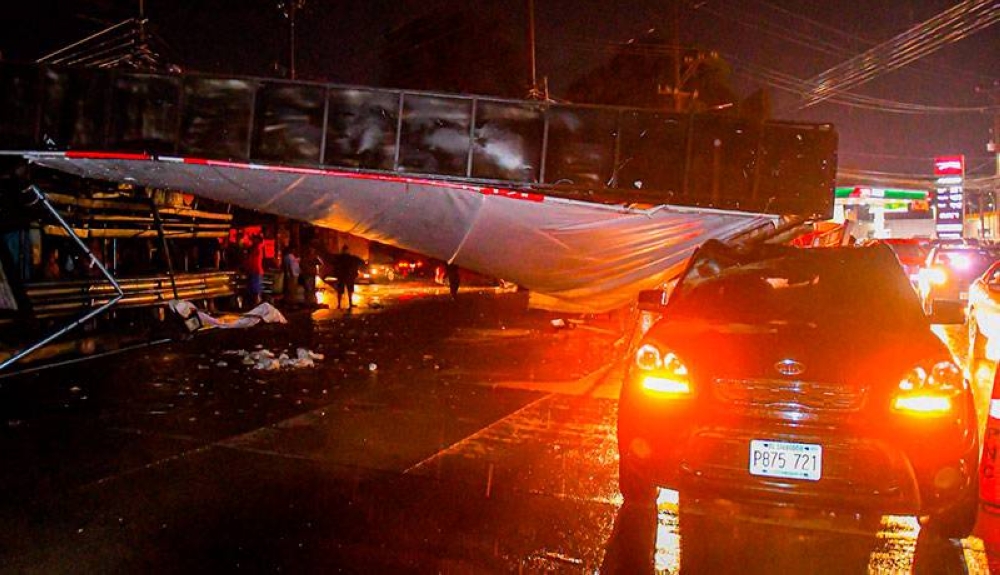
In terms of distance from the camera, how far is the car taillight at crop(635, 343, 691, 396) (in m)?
4.14

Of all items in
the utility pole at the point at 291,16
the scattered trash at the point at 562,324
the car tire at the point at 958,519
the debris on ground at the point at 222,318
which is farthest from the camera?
the utility pole at the point at 291,16

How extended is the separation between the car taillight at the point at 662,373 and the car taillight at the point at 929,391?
1.06 metres

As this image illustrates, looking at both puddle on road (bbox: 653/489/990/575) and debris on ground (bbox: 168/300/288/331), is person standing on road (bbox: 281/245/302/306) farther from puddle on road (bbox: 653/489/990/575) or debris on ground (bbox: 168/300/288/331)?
puddle on road (bbox: 653/489/990/575)

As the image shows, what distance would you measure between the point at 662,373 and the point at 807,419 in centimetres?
78

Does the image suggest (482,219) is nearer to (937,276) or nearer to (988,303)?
(988,303)

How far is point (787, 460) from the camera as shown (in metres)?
3.92

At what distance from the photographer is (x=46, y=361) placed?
10.3 meters

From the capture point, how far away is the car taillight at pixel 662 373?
13.6ft

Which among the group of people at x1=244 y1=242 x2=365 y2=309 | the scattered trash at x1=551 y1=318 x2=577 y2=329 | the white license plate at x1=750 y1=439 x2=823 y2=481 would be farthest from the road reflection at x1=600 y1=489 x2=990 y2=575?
the group of people at x1=244 y1=242 x2=365 y2=309

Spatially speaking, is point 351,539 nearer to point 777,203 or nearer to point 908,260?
point 777,203

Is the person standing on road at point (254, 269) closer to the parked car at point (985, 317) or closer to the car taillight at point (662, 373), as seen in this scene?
the parked car at point (985, 317)

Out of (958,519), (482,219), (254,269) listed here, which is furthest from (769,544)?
(254,269)

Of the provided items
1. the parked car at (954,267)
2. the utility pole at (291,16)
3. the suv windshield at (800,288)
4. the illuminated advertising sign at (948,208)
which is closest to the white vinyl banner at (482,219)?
the suv windshield at (800,288)

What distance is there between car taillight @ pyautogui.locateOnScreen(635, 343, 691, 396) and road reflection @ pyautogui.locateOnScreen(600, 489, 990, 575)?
80 centimetres
